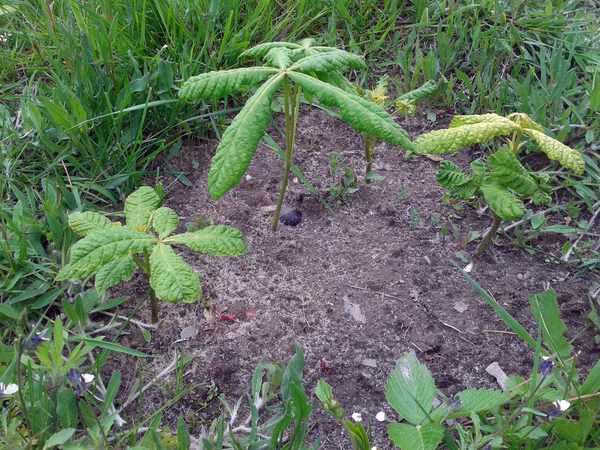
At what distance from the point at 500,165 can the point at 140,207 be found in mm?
1311

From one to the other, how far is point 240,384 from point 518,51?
2.46 meters

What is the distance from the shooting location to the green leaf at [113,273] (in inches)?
61.2

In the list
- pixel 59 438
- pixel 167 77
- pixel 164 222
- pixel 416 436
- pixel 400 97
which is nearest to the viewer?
pixel 59 438

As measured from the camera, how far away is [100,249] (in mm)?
1543

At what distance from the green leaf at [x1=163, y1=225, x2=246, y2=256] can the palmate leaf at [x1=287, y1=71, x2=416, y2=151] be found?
1.83ft

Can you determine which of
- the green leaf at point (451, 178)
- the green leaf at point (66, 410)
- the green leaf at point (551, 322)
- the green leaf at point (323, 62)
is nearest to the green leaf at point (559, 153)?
the green leaf at point (451, 178)

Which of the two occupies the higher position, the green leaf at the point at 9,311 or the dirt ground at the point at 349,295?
the green leaf at the point at 9,311

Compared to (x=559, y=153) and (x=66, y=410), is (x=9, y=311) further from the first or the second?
(x=559, y=153)

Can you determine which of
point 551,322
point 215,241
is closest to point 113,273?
point 215,241

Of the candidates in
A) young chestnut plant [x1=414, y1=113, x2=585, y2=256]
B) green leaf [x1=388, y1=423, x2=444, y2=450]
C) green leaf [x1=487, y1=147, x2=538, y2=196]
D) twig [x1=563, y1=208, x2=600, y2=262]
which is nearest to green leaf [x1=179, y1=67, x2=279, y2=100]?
young chestnut plant [x1=414, y1=113, x2=585, y2=256]

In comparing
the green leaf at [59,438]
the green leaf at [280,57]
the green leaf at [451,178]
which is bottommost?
the green leaf at [59,438]

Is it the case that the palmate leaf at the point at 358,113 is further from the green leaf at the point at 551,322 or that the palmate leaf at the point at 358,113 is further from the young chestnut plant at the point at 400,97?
the green leaf at the point at 551,322

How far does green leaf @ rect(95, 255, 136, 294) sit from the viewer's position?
1.55 meters

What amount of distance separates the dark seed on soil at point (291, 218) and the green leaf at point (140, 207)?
2.03ft
